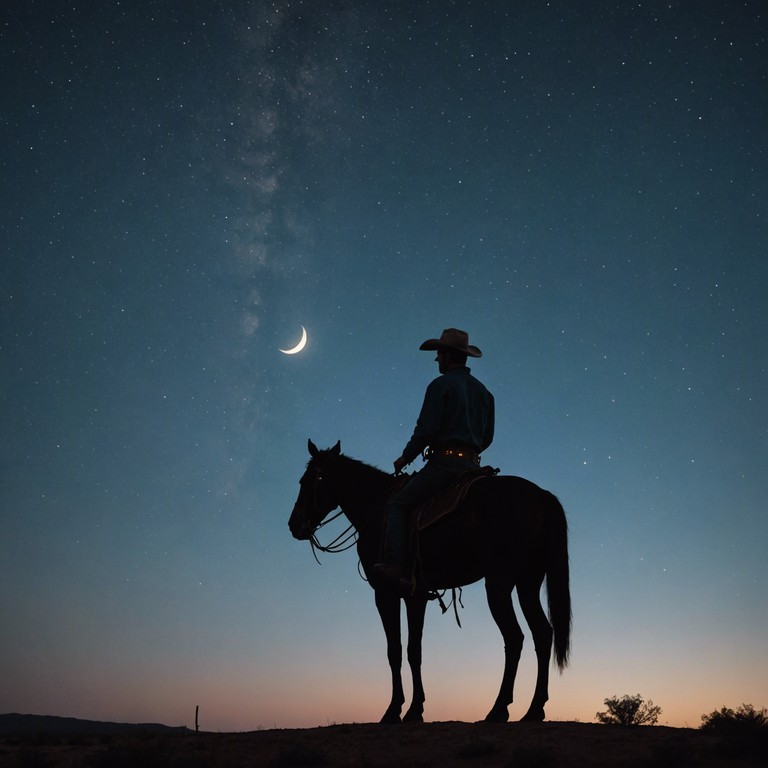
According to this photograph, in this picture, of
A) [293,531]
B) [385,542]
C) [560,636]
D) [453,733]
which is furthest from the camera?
[293,531]

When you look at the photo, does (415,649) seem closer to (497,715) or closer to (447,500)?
(497,715)

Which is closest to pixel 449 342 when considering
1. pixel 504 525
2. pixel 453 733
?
pixel 504 525

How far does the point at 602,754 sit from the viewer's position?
568 centimetres

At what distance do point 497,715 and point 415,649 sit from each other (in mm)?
1546

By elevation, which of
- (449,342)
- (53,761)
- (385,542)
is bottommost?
(53,761)

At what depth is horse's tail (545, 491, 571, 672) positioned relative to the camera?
779cm

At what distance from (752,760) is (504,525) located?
3200 mm

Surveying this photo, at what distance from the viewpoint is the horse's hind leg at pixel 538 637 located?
7.57 metres

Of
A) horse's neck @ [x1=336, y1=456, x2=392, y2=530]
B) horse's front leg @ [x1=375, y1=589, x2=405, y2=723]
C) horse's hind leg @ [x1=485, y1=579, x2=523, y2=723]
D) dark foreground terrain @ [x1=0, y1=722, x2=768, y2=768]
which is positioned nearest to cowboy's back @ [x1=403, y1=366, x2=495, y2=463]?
horse's neck @ [x1=336, y1=456, x2=392, y2=530]

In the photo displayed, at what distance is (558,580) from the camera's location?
8.02m

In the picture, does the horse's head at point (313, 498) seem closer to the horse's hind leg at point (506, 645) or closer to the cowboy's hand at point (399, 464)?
the cowboy's hand at point (399, 464)

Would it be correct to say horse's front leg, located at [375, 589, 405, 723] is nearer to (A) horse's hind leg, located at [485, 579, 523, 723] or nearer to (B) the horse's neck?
(B) the horse's neck

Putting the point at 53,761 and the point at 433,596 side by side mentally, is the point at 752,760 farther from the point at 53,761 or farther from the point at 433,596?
the point at 53,761

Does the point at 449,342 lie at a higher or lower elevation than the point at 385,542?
higher
